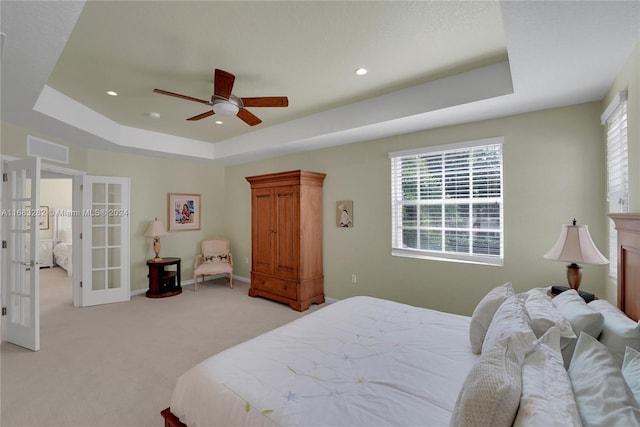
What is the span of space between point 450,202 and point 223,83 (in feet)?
9.22

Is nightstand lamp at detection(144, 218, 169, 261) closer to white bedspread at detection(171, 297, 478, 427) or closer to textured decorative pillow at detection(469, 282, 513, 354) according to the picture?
white bedspread at detection(171, 297, 478, 427)

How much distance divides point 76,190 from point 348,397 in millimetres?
5154

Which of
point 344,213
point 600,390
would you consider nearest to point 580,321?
point 600,390

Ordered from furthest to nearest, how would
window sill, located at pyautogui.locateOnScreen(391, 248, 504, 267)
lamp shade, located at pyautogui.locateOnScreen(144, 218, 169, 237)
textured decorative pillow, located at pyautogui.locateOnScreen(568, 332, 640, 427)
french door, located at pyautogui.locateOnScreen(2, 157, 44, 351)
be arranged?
lamp shade, located at pyautogui.locateOnScreen(144, 218, 169, 237), window sill, located at pyautogui.locateOnScreen(391, 248, 504, 267), french door, located at pyautogui.locateOnScreen(2, 157, 44, 351), textured decorative pillow, located at pyautogui.locateOnScreen(568, 332, 640, 427)

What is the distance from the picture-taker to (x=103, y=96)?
3.28 metres

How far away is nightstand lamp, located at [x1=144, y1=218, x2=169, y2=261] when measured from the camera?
4.95 metres

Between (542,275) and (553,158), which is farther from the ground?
(553,158)

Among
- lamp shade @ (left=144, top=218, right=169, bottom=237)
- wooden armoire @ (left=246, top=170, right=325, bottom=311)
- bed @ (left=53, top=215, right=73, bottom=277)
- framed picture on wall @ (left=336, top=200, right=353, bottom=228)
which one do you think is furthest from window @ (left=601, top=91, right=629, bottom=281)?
bed @ (left=53, top=215, right=73, bottom=277)

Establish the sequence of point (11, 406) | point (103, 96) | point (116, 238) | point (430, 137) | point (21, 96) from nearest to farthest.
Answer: point (11, 406)
point (21, 96)
point (103, 96)
point (430, 137)
point (116, 238)

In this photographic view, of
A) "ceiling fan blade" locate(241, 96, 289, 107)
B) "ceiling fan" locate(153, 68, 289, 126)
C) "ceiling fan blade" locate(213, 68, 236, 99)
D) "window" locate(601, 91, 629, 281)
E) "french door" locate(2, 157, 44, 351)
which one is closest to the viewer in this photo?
"window" locate(601, 91, 629, 281)

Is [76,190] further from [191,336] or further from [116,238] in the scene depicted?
[191,336]

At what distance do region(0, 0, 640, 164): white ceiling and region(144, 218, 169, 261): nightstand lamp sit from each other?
1.63 meters

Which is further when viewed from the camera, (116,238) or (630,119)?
(116,238)

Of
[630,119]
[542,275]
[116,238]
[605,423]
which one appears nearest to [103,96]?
[116,238]
